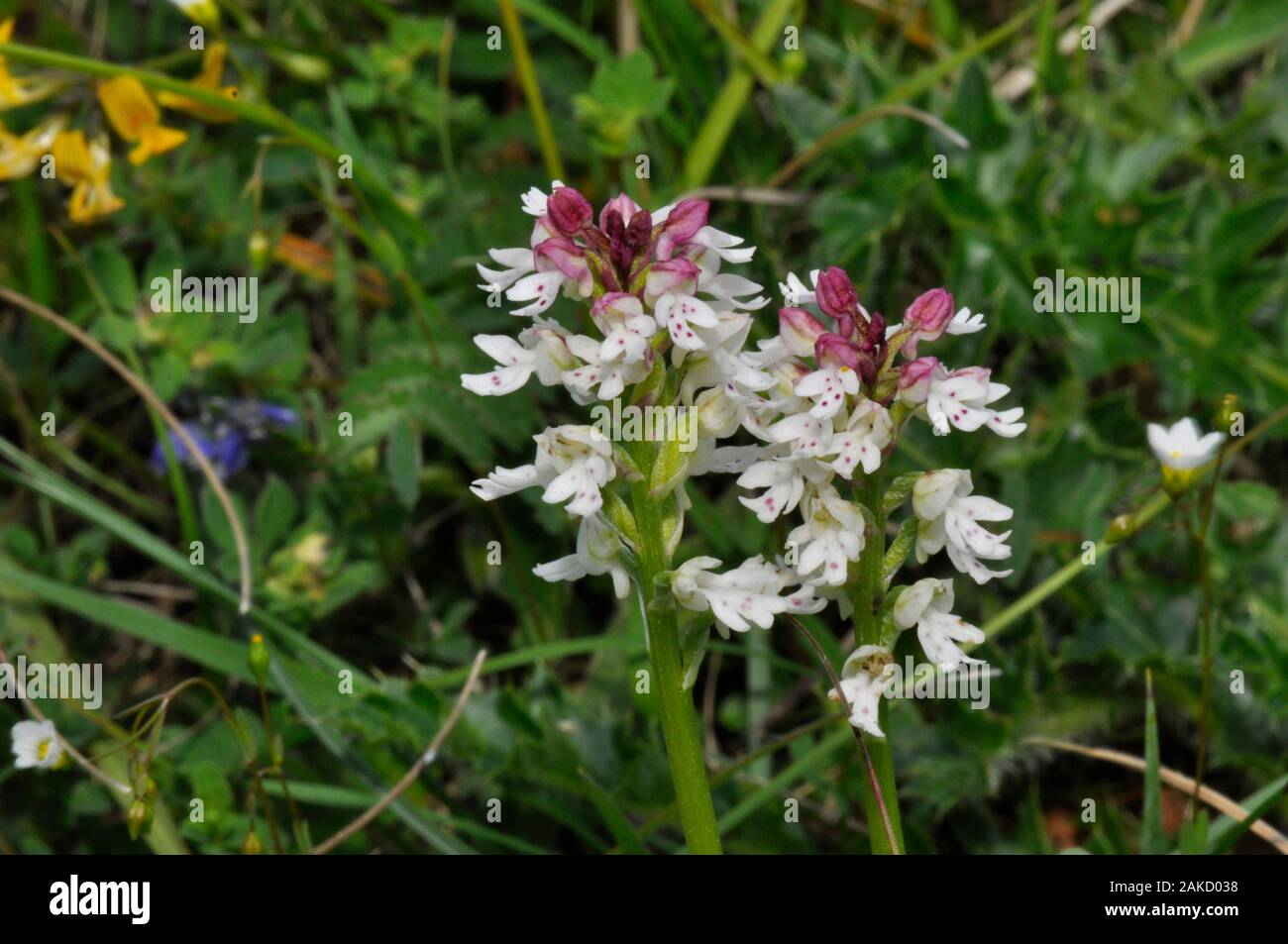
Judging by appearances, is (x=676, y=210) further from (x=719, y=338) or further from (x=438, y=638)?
(x=438, y=638)

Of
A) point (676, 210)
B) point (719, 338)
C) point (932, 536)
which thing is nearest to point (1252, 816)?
point (932, 536)

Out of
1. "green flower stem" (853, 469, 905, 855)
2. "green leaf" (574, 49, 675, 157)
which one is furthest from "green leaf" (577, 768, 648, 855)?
"green leaf" (574, 49, 675, 157)

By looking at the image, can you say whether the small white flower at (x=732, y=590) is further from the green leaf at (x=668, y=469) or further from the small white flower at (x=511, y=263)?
the small white flower at (x=511, y=263)

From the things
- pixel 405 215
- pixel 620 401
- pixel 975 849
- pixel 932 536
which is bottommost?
pixel 975 849

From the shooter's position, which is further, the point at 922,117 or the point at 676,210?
the point at 922,117

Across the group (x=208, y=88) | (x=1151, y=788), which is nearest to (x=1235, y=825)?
(x=1151, y=788)

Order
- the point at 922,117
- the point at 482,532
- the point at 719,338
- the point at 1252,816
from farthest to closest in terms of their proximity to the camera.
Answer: the point at 482,532 → the point at 922,117 → the point at 1252,816 → the point at 719,338

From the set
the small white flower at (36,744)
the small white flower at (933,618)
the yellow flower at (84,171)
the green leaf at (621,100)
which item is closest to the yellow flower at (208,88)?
the yellow flower at (84,171)
